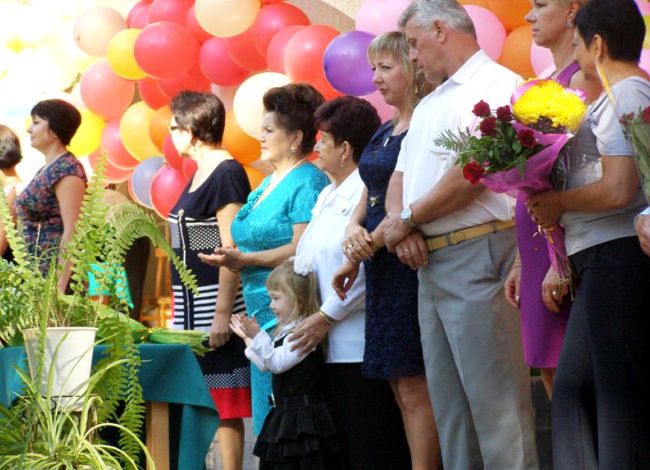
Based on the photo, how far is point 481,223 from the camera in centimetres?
340

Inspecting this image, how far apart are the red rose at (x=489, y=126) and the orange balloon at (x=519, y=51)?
1.65 meters

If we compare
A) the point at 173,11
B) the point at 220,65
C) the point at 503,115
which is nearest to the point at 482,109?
the point at 503,115

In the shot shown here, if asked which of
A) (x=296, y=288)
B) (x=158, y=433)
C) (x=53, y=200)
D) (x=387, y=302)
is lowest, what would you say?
(x=158, y=433)

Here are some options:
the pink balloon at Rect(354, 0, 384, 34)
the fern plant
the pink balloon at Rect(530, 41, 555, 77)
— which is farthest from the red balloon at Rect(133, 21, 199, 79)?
the fern plant

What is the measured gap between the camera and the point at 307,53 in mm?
4766

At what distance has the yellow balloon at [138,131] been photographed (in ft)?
19.5

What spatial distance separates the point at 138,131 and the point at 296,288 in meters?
2.13

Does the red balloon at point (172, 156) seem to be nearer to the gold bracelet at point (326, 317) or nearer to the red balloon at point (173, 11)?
the red balloon at point (173, 11)

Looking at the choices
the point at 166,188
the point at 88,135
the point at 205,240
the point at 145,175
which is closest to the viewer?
the point at 205,240

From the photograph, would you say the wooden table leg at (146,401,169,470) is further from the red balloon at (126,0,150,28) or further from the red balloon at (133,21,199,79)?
the red balloon at (126,0,150,28)

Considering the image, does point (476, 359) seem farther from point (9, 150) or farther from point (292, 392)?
point (9, 150)

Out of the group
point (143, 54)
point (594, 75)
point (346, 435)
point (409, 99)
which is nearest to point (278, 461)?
point (346, 435)

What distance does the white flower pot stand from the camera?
2553 mm

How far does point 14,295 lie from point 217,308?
6.57 feet
